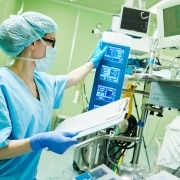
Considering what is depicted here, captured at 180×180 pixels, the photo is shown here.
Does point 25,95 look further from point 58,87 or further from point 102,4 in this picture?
point 102,4

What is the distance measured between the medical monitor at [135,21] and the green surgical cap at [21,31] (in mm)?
752

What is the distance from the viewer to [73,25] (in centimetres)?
520

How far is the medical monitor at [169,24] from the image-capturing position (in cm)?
172

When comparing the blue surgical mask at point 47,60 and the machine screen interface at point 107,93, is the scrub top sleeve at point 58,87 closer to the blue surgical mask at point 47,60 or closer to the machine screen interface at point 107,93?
the blue surgical mask at point 47,60

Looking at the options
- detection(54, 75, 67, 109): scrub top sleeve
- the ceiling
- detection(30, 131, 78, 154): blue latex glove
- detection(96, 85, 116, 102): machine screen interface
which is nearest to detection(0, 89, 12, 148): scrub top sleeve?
detection(30, 131, 78, 154): blue latex glove

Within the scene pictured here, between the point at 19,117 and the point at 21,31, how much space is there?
0.42 metres

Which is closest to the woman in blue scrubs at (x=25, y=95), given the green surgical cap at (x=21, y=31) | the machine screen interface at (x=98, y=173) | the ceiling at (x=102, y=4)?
the green surgical cap at (x=21, y=31)

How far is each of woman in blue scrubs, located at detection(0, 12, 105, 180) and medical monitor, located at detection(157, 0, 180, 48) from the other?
0.90 meters

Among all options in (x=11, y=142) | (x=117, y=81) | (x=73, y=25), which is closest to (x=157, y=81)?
(x=117, y=81)

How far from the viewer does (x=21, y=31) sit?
3.92ft

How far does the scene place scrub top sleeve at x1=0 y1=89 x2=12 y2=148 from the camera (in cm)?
97

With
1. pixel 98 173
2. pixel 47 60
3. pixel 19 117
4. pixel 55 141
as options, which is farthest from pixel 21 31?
pixel 98 173

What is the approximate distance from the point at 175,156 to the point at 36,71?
1.40m

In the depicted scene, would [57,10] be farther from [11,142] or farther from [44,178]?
[11,142]
